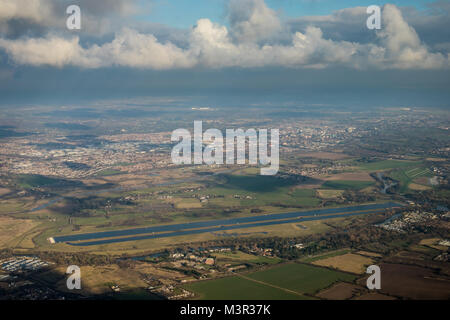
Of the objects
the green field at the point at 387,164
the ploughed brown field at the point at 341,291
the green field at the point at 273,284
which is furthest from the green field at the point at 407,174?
the ploughed brown field at the point at 341,291

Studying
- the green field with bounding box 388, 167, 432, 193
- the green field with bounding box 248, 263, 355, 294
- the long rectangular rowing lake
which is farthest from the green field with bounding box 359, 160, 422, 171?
the green field with bounding box 248, 263, 355, 294

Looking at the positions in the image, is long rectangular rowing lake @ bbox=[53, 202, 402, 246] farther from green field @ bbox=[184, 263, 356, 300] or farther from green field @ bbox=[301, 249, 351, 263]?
A: green field @ bbox=[184, 263, 356, 300]

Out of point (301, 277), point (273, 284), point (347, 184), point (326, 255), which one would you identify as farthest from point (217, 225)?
point (347, 184)

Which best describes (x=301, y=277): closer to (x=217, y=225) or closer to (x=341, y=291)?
(x=341, y=291)

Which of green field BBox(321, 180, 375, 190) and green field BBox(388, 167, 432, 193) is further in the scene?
green field BBox(388, 167, 432, 193)

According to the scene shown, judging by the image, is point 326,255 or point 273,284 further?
point 326,255

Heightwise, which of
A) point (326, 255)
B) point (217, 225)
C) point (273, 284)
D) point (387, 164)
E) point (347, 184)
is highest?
point (387, 164)
